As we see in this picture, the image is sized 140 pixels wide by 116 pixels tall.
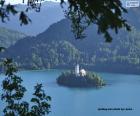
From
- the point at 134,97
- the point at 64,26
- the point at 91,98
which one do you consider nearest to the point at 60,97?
the point at 91,98

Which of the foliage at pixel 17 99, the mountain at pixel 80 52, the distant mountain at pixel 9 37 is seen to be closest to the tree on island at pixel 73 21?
the foliage at pixel 17 99

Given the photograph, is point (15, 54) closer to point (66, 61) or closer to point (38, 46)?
point (38, 46)

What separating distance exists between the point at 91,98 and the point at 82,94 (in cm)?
361

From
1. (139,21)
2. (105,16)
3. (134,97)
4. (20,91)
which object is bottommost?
(134,97)

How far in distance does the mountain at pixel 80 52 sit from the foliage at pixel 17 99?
280ft

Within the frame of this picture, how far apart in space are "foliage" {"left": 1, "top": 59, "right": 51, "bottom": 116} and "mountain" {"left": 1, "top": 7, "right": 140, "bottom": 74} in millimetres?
85239

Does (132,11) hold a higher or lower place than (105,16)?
higher

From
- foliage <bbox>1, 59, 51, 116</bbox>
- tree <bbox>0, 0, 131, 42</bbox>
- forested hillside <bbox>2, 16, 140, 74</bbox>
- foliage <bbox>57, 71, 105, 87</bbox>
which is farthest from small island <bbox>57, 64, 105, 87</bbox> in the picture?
tree <bbox>0, 0, 131, 42</bbox>

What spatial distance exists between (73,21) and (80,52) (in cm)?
11232

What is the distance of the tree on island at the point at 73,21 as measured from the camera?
8.40 feet

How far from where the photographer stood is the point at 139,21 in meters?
134

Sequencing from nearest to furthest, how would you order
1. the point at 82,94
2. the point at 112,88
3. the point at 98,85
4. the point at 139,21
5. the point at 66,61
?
the point at 82,94 < the point at 112,88 < the point at 98,85 < the point at 66,61 < the point at 139,21

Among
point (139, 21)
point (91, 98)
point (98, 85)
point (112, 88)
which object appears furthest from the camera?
point (139, 21)

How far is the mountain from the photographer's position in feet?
320
